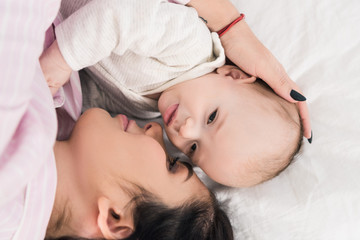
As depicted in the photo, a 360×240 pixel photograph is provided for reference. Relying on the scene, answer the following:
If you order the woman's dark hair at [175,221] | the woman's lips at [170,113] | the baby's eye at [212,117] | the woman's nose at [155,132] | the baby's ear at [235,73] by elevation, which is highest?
the baby's ear at [235,73]

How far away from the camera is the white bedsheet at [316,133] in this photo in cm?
100

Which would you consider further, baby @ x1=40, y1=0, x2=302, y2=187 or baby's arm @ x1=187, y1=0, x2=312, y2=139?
baby's arm @ x1=187, y1=0, x2=312, y2=139

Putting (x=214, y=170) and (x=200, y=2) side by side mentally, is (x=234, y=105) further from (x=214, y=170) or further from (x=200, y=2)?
(x=200, y=2)

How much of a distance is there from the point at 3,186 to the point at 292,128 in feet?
2.33

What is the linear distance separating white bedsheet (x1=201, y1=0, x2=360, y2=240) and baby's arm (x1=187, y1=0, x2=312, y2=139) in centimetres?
13

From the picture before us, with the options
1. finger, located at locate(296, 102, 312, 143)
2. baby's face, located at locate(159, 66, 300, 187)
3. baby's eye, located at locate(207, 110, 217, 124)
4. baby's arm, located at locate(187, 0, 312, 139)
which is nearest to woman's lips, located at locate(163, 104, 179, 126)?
baby's face, located at locate(159, 66, 300, 187)

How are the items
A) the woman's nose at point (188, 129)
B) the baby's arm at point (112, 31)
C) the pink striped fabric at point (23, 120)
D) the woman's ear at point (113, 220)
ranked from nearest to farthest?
1. the pink striped fabric at point (23, 120)
2. the woman's ear at point (113, 220)
3. the baby's arm at point (112, 31)
4. the woman's nose at point (188, 129)

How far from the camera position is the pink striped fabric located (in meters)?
0.58

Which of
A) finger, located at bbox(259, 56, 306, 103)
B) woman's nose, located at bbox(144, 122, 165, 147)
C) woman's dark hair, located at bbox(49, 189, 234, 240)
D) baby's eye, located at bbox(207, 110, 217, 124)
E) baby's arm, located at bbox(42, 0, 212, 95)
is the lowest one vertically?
woman's dark hair, located at bbox(49, 189, 234, 240)

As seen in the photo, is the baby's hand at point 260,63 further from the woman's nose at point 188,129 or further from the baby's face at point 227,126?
the woman's nose at point 188,129

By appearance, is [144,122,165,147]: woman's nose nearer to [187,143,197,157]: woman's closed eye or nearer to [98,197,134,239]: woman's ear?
[187,143,197,157]: woman's closed eye

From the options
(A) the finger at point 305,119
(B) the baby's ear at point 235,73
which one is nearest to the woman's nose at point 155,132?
(B) the baby's ear at point 235,73

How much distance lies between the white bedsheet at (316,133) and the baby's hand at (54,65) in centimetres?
55

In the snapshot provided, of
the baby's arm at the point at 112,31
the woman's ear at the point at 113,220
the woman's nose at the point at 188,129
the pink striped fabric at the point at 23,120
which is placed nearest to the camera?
the pink striped fabric at the point at 23,120
